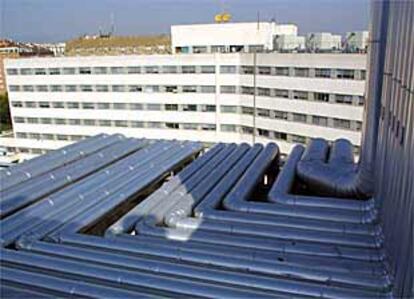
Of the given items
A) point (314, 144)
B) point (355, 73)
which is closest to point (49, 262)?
point (314, 144)

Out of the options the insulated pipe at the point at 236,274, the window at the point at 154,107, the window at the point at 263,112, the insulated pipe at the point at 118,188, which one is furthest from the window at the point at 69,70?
the insulated pipe at the point at 236,274

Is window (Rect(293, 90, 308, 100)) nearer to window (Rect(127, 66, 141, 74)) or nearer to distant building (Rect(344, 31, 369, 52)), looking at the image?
distant building (Rect(344, 31, 369, 52))

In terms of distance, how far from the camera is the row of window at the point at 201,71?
92.9 feet

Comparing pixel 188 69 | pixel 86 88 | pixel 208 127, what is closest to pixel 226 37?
pixel 188 69

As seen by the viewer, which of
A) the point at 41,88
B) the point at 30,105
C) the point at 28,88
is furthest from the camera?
the point at 30,105

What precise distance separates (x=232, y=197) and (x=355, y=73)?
66.7ft

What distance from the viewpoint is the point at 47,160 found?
12148mm

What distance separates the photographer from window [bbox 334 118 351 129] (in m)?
28.1

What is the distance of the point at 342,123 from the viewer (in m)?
28.4

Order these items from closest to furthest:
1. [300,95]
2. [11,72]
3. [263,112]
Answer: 1. [300,95]
2. [263,112]
3. [11,72]

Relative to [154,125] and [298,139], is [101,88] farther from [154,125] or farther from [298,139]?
[298,139]

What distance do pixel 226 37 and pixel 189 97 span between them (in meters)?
6.66

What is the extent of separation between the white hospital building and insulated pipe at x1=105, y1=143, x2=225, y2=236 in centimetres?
1812

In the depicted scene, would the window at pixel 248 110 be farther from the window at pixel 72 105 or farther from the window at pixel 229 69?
the window at pixel 72 105
